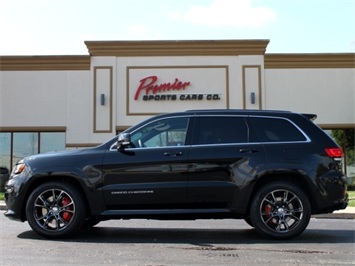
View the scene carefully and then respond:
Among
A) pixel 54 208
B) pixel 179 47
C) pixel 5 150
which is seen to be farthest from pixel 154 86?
pixel 54 208

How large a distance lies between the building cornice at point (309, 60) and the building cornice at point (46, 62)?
766 cm

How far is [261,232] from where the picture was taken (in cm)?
661

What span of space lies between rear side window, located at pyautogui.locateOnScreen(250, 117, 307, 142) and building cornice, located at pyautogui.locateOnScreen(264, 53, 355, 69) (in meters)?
13.7

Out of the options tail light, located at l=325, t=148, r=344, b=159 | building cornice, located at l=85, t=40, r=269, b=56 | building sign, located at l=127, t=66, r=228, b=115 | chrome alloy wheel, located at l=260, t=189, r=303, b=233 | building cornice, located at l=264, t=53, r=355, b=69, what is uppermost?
building cornice, located at l=85, t=40, r=269, b=56

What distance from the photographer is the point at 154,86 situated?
20250 millimetres

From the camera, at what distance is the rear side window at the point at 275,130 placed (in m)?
6.91

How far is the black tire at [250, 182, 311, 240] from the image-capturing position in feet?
21.6

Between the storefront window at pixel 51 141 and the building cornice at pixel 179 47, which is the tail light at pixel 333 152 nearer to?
the building cornice at pixel 179 47

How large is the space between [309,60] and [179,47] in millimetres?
5397

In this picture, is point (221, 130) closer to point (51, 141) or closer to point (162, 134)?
point (162, 134)

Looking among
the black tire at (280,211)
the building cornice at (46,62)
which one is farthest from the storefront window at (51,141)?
the black tire at (280,211)

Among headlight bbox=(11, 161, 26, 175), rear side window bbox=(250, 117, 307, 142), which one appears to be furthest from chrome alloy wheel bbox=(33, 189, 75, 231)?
rear side window bbox=(250, 117, 307, 142)

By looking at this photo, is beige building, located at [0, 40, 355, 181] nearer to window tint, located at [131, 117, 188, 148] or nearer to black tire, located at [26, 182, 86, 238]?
window tint, located at [131, 117, 188, 148]

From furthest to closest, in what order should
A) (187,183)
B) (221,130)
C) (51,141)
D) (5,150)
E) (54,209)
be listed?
(5,150)
(51,141)
(221,130)
(54,209)
(187,183)
